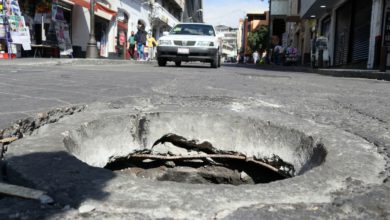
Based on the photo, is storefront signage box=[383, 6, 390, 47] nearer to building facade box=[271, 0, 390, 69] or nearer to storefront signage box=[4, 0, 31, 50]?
building facade box=[271, 0, 390, 69]

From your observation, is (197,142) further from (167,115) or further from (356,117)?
(356,117)

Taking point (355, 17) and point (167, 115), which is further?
point (355, 17)

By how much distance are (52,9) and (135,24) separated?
12.8 m

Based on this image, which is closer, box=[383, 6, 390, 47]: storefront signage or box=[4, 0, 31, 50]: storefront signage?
box=[4, 0, 31, 50]: storefront signage

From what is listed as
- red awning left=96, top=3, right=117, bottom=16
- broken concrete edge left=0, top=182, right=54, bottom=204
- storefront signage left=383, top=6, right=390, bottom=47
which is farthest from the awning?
broken concrete edge left=0, top=182, right=54, bottom=204

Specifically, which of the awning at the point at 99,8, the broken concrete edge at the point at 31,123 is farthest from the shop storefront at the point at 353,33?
the broken concrete edge at the point at 31,123

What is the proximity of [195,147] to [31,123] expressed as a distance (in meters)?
1.07

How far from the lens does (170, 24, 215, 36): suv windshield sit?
1324 centimetres

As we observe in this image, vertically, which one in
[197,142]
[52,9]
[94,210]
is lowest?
[197,142]

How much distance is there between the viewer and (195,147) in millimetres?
2865

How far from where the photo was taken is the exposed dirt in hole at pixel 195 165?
264cm

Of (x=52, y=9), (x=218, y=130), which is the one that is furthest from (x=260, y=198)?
(x=52, y=9)

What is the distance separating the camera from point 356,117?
3076 mm

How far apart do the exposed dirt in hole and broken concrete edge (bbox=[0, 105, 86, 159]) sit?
0.54 meters
